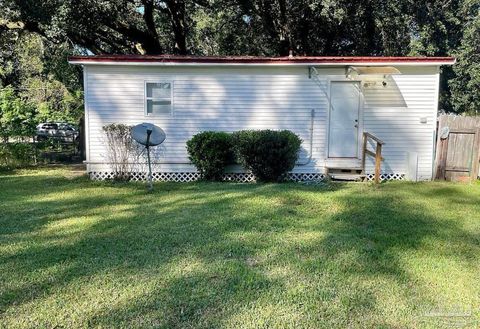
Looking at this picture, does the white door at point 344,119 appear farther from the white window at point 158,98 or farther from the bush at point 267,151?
the white window at point 158,98

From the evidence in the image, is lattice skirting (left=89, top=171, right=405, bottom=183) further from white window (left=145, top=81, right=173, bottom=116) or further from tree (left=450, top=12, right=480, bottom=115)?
tree (left=450, top=12, right=480, bottom=115)

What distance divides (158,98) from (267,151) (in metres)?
2.68

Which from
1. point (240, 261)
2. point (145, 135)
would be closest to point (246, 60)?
point (145, 135)

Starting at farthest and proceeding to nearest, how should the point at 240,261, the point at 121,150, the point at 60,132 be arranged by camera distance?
the point at 60,132 < the point at 121,150 < the point at 240,261

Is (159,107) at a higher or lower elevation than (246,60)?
lower

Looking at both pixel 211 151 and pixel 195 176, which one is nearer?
pixel 211 151

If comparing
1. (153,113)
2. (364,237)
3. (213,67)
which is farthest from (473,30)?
(364,237)

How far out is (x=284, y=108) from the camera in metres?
8.71

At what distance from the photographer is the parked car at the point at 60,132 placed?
45.2ft

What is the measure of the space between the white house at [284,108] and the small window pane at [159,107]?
0.02 meters

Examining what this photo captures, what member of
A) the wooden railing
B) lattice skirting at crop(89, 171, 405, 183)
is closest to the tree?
the wooden railing

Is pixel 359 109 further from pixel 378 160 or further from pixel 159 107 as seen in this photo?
pixel 159 107

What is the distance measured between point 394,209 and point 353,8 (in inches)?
335

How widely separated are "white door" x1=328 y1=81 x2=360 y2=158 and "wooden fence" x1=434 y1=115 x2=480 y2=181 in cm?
182
